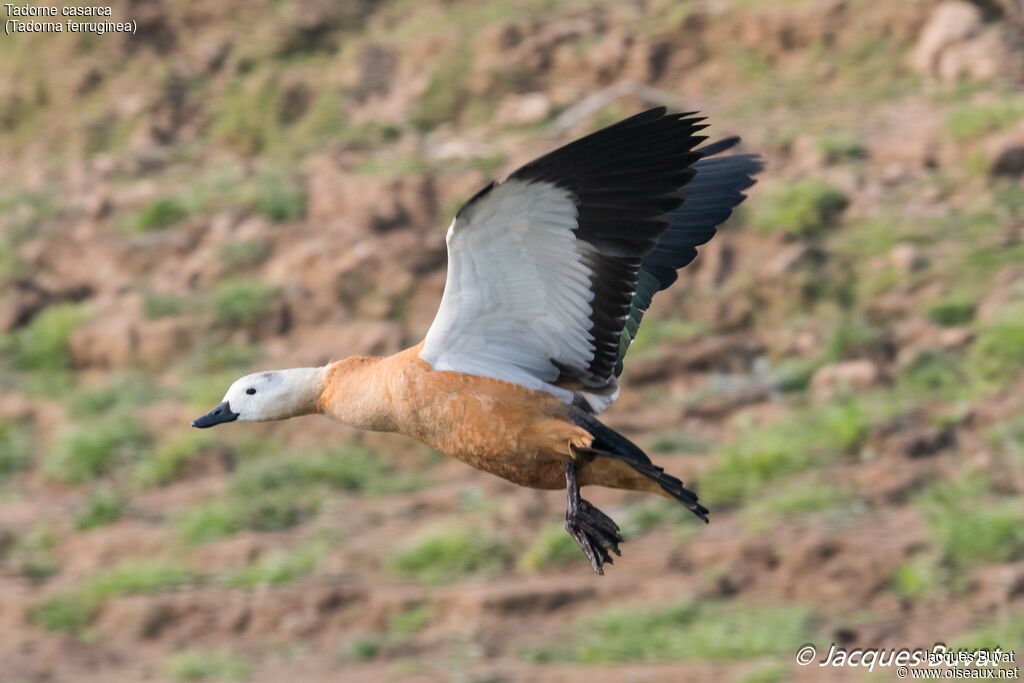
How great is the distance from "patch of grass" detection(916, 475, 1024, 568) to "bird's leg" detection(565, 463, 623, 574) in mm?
4058

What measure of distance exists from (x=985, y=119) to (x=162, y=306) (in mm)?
5742

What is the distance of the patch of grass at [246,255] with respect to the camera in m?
12.6

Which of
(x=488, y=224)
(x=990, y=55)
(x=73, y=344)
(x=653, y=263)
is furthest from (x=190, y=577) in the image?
(x=990, y=55)

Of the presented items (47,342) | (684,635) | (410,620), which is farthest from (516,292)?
(47,342)

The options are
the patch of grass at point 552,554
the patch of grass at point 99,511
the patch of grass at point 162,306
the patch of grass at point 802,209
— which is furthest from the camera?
the patch of grass at point 162,306

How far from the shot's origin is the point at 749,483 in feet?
34.6

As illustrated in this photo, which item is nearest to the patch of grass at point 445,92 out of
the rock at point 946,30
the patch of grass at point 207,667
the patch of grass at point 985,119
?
the rock at point 946,30

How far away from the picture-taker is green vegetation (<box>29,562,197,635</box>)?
33.5ft

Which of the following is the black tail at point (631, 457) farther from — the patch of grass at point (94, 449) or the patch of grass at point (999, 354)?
the patch of grass at point (94, 449)

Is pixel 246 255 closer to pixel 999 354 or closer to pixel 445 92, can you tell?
pixel 445 92

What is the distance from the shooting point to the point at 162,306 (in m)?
12.5

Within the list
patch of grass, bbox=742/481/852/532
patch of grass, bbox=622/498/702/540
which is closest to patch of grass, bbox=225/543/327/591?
patch of grass, bbox=622/498/702/540

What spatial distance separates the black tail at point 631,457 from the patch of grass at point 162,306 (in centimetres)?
664

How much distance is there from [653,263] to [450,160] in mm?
6260
